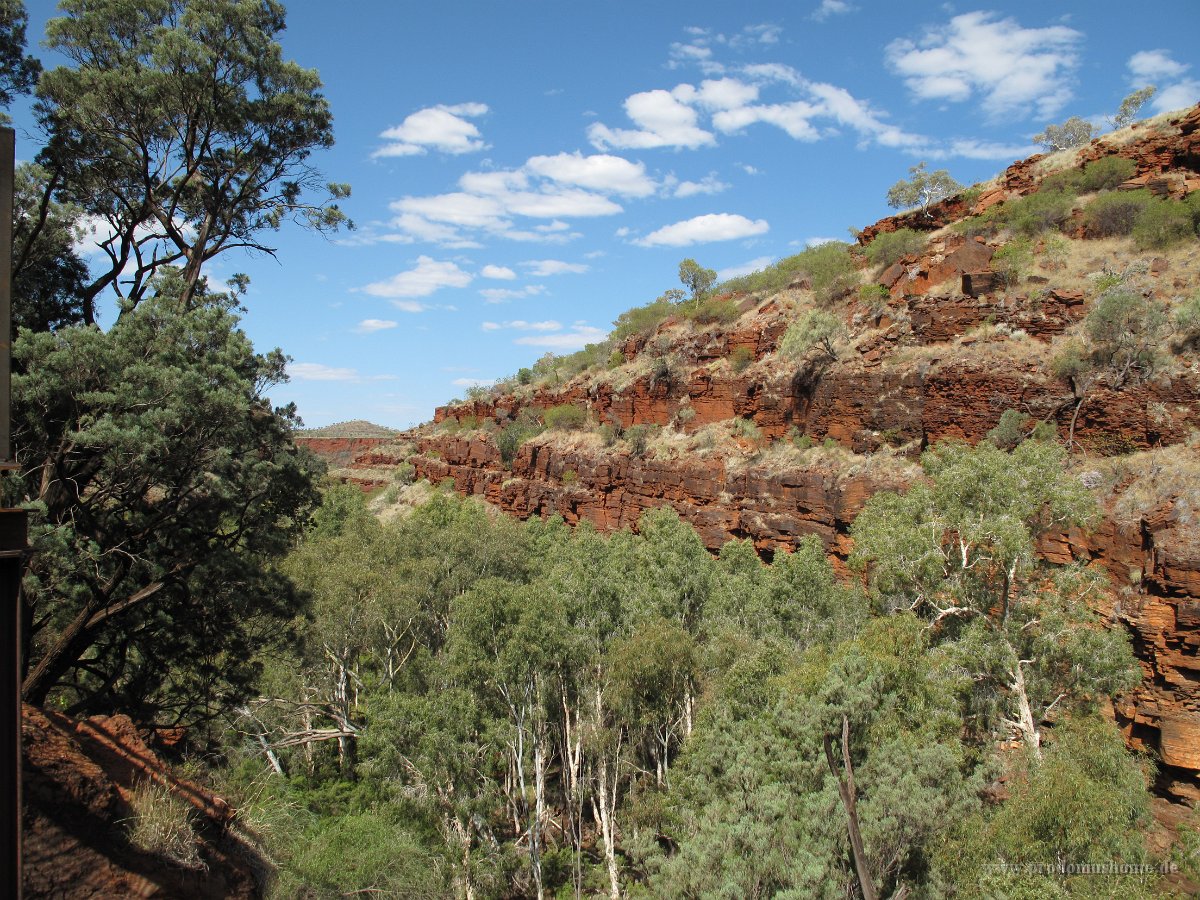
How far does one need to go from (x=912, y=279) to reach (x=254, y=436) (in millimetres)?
30289

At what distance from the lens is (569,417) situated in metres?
48.8

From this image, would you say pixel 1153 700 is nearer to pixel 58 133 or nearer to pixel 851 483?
pixel 851 483

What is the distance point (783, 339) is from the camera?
3391 cm

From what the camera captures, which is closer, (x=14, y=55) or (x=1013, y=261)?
(x=14, y=55)

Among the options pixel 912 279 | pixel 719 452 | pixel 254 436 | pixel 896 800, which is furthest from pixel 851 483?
pixel 254 436

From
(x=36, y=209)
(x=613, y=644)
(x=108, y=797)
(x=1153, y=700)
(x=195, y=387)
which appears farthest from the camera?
(x=613, y=644)

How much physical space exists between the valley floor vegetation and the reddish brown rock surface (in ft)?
3.92

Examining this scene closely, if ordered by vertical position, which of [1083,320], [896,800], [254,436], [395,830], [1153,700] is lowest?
[395,830]

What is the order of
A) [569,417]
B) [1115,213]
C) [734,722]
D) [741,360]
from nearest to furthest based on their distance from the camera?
[734,722]
[1115,213]
[741,360]
[569,417]

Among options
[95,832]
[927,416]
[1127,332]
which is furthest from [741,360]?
[95,832]

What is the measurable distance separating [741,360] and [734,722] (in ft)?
84.3

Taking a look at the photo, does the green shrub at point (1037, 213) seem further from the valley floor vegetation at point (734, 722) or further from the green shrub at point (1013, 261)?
the valley floor vegetation at point (734, 722)

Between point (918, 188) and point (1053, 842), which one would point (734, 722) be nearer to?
point (1053, 842)

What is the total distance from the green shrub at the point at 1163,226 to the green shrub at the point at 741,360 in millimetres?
16617
